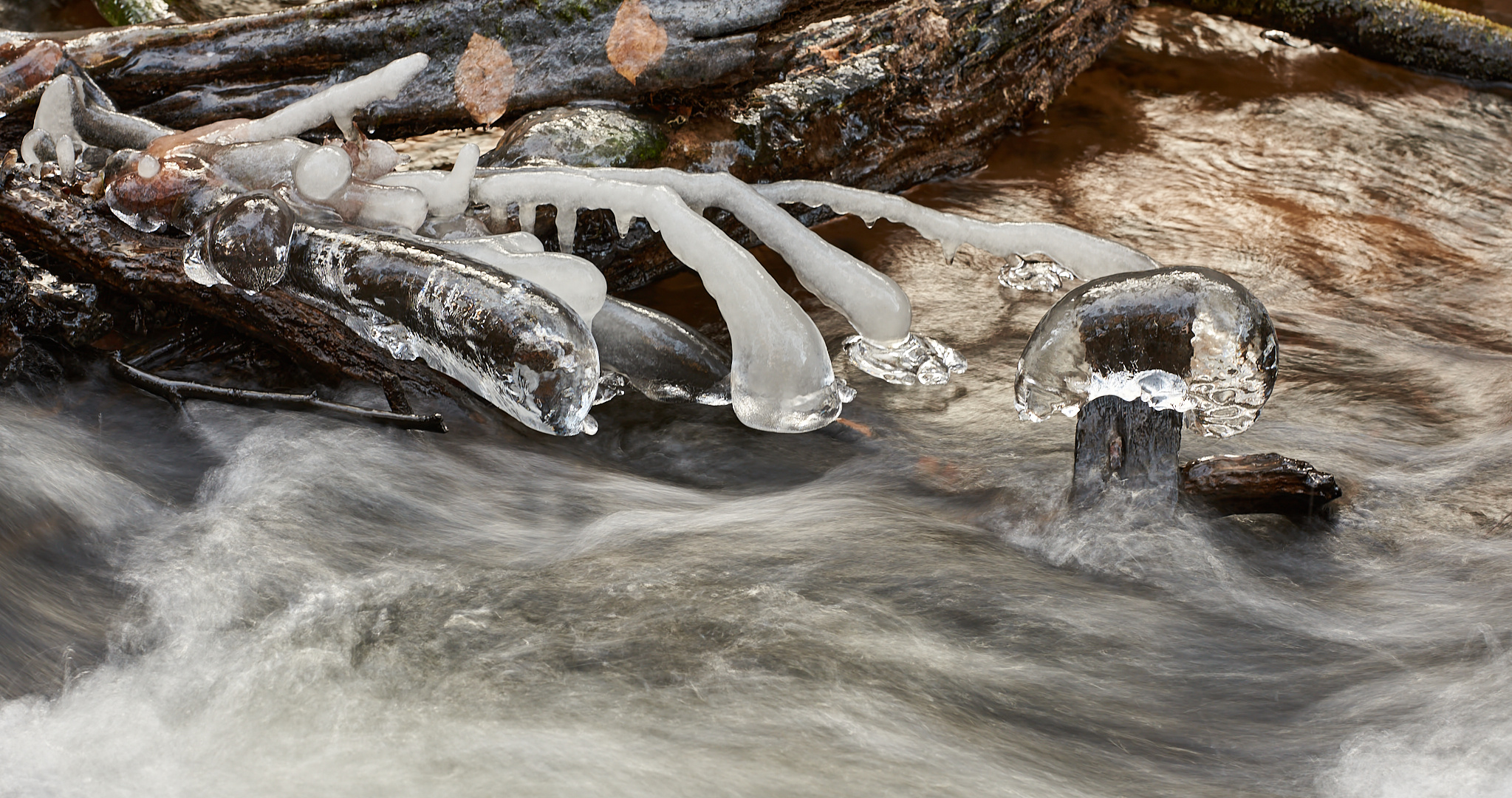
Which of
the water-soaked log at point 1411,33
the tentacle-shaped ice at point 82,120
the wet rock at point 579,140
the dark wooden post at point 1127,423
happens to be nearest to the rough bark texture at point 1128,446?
the dark wooden post at point 1127,423

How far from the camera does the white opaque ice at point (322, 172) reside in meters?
2.85

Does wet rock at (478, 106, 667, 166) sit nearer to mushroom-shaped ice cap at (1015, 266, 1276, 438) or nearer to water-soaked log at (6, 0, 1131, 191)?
water-soaked log at (6, 0, 1131, 191)

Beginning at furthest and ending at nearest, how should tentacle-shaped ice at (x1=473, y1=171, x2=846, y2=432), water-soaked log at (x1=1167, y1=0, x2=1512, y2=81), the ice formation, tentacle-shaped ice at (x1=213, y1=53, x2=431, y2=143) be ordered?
water-soaked log at (x1=1167, y1=0, x2=1512, y2=81)
tentacle-shaped ice at (x1=213, y1=53, x2=431, y2=143)
tentacle-shaped ice at (x1=473, y1=171, x2=846, y2=432)
the ice formation

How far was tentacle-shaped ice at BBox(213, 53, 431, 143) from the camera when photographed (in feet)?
11.2

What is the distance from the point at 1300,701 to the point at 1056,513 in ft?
2.46

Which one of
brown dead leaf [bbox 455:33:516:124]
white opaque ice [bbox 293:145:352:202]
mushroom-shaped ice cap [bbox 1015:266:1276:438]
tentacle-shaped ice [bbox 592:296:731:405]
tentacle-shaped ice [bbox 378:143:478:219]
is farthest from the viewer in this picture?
brown dead leaf [bbox 455:33:516:124]

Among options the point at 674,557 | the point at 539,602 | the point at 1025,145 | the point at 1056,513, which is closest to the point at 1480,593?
the point at 1056,513

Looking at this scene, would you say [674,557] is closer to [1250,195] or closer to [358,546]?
[358,546]

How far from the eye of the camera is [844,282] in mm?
3010

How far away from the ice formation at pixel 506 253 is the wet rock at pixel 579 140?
0.35 metres

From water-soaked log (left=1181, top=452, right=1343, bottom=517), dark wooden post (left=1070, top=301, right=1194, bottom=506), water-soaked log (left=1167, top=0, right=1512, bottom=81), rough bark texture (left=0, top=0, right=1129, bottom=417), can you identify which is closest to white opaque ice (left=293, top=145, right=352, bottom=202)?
rough bark texture (left=0, top=0, right=1129, bottom=417)

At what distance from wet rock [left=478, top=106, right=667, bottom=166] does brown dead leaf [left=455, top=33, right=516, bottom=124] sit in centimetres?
19

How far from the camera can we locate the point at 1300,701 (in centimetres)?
189

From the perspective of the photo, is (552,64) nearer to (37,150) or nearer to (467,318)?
(37,150)
